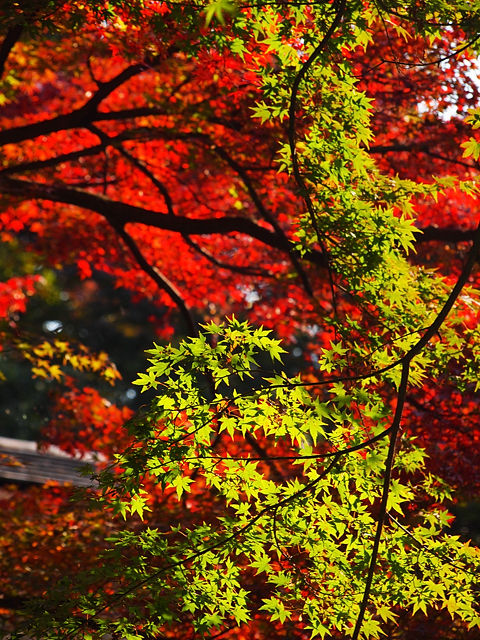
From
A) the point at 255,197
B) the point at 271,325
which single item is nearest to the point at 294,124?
the point at 255,197

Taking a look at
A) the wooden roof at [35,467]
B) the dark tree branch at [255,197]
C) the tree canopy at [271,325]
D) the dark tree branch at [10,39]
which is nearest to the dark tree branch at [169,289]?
the tree canopy at [271,325]

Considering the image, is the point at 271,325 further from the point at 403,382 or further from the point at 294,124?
the point at 403,382

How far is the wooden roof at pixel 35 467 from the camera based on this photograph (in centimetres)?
995

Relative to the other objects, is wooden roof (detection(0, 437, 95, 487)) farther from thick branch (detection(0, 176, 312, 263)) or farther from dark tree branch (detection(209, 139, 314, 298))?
dark tree branch (detection(209, 139, 314, 298))

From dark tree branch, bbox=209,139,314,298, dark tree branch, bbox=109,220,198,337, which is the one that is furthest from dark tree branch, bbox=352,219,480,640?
dark tree branch, bbox=109,220,198,337

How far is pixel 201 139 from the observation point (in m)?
6.57

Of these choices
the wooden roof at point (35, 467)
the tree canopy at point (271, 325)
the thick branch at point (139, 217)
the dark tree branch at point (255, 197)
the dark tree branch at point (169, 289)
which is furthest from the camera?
the wooden roof at point (35, 467)

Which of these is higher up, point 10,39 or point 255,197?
point 10,39

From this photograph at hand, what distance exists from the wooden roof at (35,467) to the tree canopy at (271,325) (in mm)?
445

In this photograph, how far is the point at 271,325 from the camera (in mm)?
9062

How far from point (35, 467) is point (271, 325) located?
16.2ft

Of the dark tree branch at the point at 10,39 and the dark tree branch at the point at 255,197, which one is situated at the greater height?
the dark tree branch at the point at 10,39

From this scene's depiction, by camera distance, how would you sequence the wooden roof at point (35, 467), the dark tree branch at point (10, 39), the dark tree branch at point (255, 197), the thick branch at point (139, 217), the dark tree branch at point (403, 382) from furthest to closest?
the wooden roof at point (35, 467), the dark tree branch at point (255, 197), the thick branch at point (139, 217), the dark tree branch at point (10, 39), the dark tree branch at point (403, 382)

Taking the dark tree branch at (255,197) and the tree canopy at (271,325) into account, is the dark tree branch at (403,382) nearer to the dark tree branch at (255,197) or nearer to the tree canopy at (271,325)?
the tree canopy at (271,325)
